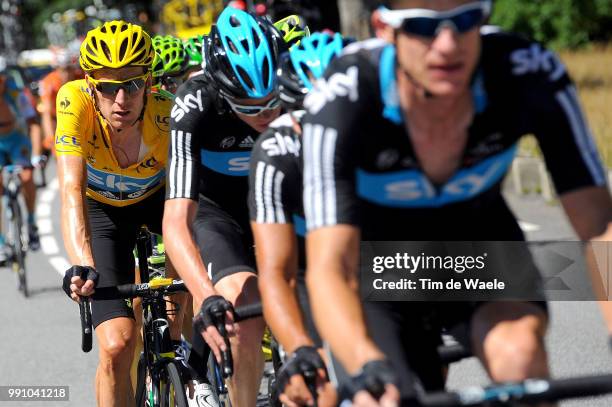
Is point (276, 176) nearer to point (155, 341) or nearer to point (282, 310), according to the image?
point (282, 310)

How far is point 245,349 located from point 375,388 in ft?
8.00

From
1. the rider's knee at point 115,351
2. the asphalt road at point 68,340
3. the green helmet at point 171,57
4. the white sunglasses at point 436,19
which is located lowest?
the asphalt road at point 68,340

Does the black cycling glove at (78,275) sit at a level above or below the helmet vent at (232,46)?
below

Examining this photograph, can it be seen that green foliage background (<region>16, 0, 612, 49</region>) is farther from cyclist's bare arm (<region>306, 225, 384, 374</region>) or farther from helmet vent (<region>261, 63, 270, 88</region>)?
cyclist's bare arm (<region>306, 225, 384, 374</region>)

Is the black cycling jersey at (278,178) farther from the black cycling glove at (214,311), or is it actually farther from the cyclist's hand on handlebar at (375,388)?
the cyclist's hand on handlebar at (375,388)

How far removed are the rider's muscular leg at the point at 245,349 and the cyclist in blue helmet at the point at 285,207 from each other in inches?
41.2

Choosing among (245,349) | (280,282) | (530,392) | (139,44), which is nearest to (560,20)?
(139,44)

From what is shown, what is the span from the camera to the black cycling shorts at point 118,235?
5891mm

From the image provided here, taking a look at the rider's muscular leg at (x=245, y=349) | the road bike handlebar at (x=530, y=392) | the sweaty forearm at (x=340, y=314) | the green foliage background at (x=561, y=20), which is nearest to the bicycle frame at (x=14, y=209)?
the rider's muscular leg at (x=245, y=349)

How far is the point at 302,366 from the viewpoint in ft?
11.8

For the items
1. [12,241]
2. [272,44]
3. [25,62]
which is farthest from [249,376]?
[25,62]

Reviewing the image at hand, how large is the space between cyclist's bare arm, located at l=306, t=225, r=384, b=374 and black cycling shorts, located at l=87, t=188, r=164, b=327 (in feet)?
8.16

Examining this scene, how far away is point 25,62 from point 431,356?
41804 millimetres

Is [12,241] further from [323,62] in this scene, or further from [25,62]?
[25,62]
